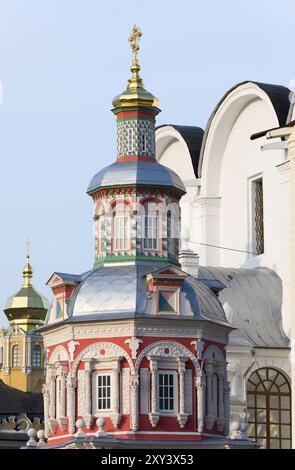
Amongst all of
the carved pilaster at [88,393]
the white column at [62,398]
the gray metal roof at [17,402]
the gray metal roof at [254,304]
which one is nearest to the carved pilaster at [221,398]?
the carved pilaster at [88,393]

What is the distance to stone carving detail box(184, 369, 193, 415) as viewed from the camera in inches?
1181

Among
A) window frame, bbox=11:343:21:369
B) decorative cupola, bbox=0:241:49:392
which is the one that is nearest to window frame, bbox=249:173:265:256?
decorative cupola, bbox=0:241:49:392

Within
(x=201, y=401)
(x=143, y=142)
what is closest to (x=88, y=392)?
(x=201, y=401)

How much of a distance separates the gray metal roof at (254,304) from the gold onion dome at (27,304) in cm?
2381

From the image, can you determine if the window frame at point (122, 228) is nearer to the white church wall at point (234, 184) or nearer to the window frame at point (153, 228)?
the window frame at point (153, 228)

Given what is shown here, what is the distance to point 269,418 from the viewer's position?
123 feet

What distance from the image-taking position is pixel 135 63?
33.2m

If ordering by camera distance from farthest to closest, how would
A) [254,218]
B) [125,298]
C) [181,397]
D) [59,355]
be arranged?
[254,218] < [59,355] < [125,298] < [181,397]

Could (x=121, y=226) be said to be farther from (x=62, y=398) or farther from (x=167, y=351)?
(x=62, y=398)

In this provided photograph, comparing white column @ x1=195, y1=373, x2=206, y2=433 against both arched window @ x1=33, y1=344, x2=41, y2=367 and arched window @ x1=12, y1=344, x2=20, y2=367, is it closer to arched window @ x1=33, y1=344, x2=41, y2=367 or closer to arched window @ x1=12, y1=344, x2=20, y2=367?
arched window @ x1=33, y1=344, x2=41, y2=367

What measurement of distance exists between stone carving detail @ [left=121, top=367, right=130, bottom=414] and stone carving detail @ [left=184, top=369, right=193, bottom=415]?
957 millimetres

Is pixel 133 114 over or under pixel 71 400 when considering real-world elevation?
over

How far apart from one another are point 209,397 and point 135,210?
11.0 ft

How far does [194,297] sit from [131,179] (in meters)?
2.33
